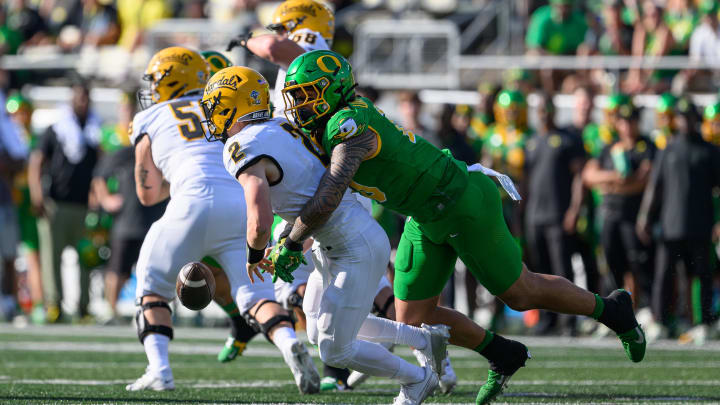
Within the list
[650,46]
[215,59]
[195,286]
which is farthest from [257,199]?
[650,46]

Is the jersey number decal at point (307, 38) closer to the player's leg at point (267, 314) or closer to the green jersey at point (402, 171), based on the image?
the player's leg at point (267, 314)

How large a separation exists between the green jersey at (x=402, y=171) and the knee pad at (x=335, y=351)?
0.61 m

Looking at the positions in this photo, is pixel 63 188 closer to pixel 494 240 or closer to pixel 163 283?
pixel 163 283

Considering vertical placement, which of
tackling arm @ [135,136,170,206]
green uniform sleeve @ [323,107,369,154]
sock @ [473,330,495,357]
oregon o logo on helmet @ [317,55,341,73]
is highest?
oregon o logo on helmet @ [317,55,341,73]

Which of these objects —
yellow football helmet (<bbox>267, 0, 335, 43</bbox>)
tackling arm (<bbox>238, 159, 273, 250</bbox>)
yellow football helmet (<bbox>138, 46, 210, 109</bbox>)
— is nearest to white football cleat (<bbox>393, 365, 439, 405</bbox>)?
tackling arm (<bbox>238, 159, 273, 250</bbox>)

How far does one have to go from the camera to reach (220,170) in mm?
6148

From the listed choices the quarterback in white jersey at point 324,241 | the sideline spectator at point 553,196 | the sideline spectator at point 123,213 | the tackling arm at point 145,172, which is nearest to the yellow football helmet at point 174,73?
the tackling arm at point 145,172

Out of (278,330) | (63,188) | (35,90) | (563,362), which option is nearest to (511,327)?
(563,362)

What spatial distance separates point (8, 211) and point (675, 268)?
6.27 m

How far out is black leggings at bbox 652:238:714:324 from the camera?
9320 millimetres

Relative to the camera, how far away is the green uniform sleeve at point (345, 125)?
15.7ft

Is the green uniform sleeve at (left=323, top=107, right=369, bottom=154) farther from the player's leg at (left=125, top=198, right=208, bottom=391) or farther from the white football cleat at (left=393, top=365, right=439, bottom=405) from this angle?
the player's leg at (left=125, top=198, right=208, bottom=391)

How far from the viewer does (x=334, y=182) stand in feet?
15.6

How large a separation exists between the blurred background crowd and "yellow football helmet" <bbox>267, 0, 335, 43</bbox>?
104 inches
